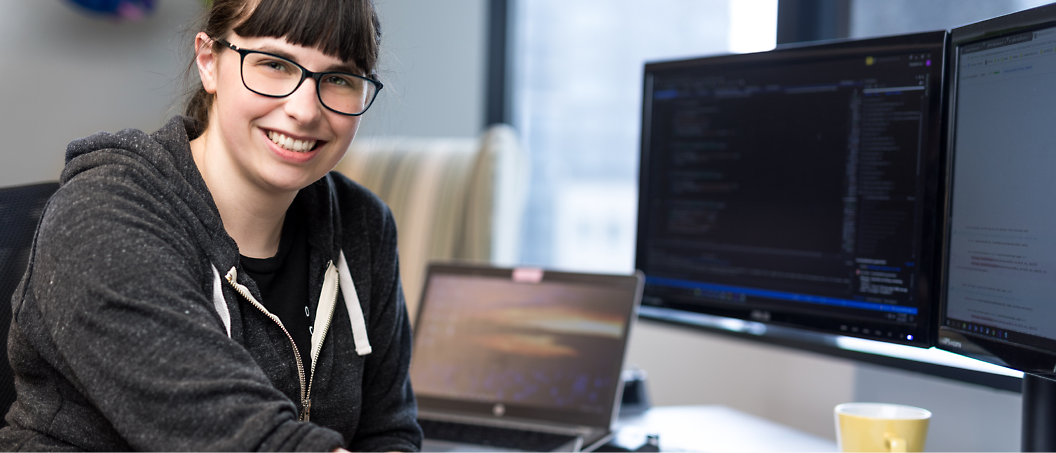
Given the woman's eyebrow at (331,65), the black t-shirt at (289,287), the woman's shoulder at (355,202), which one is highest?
the woman's eyebrow at (331,65)

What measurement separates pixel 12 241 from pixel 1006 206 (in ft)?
3.39

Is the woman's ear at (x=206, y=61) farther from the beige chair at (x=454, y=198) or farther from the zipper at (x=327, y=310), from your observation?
the beige chair at (x=454, y=198)

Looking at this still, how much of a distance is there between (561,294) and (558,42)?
112 centimetres

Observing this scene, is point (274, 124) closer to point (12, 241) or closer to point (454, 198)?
point (12, 241)

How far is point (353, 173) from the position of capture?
193cm

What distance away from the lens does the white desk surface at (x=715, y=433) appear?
104cm

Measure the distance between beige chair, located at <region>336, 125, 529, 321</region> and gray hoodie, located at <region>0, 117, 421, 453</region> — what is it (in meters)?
0.70

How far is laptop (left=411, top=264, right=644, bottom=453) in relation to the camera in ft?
3.51

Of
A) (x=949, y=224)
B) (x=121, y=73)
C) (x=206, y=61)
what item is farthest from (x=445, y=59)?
(x=949, y=224)

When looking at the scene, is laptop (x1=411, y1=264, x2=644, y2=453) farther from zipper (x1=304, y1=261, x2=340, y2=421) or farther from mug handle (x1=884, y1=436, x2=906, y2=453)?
mug handle (x1=884, y1=436, x2=906, y2=453)

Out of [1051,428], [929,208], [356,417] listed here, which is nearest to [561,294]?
[356,417]

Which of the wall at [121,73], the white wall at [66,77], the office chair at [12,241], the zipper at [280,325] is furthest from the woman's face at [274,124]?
the white wall at [66,77]

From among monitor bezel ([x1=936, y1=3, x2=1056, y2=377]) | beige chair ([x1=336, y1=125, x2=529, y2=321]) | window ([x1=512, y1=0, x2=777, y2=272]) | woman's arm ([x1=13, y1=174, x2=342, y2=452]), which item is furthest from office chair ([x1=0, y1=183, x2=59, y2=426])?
window ([x1=512, y1=0, x2=777, y2=272])

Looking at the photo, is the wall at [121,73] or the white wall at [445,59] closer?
the wall at [121,73]
